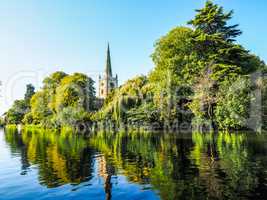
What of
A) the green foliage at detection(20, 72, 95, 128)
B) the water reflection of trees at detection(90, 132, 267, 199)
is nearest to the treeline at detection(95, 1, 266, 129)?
the green foliage at detection(20, 72, 95, 128)

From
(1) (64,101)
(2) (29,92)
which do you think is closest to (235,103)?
(1) (64,101)

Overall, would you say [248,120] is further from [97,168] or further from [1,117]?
[1,117]

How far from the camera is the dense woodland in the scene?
38.9 metres

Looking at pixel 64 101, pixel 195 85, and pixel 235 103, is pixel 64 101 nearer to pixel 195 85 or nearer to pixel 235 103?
pixel 195 85

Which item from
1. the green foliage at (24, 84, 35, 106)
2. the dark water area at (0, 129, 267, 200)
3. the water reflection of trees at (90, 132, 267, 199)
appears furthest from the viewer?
the green foliage at (24, 84, 35, 106)

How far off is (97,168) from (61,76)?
68.1 m

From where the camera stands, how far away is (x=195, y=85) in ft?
142

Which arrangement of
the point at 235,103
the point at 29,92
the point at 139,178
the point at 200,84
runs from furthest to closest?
the point at 29,92
the point at 200,84
the point at 235,103
the point at 139,178

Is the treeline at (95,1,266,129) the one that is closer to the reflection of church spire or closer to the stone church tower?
the reflection of church spire

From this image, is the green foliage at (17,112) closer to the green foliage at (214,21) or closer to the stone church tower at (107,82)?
the stone church tower at (107,82)

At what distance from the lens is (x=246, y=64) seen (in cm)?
4575

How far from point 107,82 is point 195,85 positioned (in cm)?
7997

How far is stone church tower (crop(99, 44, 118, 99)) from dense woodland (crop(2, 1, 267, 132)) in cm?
5742

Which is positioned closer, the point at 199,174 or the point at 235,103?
the point at 199,174
